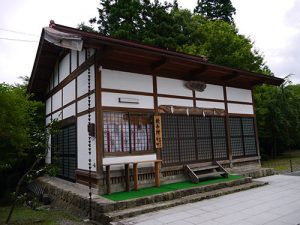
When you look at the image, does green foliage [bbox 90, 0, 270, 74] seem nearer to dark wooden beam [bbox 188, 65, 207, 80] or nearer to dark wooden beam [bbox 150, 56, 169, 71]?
dark wooden beam [bbox 188, 65, 207, 80]

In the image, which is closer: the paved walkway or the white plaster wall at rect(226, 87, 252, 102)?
the paved walkway

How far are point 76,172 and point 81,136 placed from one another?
4.44ft

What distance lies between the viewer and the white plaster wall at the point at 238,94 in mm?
12273

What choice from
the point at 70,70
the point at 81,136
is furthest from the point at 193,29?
the point at 81,136

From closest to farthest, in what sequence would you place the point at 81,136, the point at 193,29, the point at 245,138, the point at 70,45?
1. the point at 70,45
2. the point at 81,136
3. the point at 245,138
4. the point at 193,29

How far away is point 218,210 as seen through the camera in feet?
22.5

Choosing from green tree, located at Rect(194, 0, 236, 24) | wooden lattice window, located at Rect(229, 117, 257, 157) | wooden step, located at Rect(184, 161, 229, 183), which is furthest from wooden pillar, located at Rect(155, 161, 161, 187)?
green tree, located at Rect(194, 0, 236, 24)

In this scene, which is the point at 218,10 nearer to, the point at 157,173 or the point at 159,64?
the point at 159,64

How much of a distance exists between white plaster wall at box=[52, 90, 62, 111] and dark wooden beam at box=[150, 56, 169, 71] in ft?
16.5

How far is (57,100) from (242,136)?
8.98m

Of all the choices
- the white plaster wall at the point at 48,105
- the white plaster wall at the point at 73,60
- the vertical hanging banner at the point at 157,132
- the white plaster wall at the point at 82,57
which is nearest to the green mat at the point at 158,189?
the vertical hanging banner at the point at 157,132

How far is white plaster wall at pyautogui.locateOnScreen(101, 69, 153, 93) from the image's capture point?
8.47m

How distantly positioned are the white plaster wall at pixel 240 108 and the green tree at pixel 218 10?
2205 centimetres

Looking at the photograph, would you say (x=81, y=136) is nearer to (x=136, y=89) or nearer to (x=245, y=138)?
(x=136, y=89)
